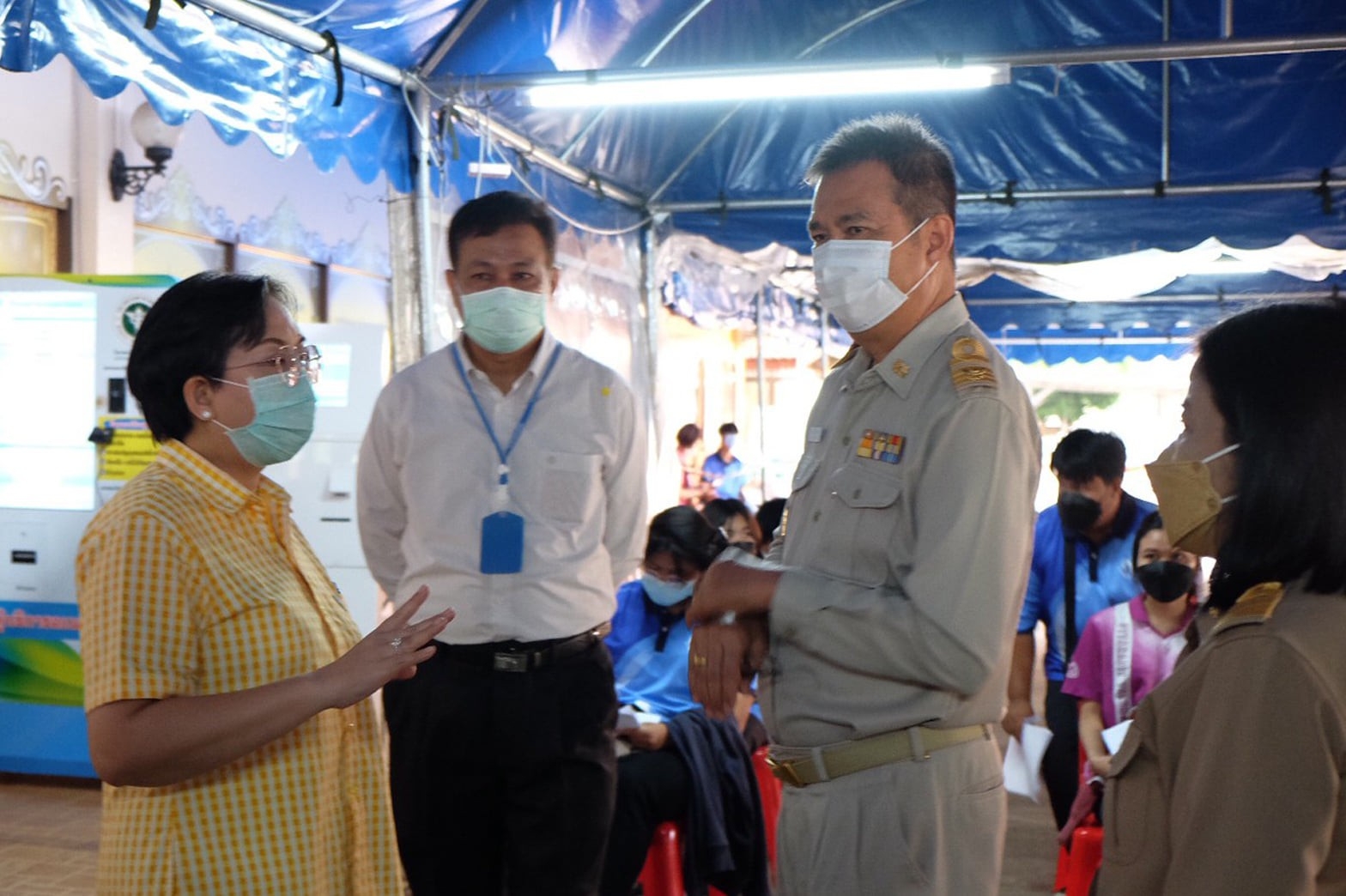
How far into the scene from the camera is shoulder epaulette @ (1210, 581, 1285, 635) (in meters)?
1.28

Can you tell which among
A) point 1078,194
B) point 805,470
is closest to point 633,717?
point 805,470

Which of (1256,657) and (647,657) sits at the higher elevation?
(1256,657)

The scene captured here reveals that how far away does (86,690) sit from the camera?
1.60 meters

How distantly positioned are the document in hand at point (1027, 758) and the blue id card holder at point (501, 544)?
1.70 meters

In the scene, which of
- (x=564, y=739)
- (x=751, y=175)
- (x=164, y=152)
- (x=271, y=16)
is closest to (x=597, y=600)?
(x=564, y=739)

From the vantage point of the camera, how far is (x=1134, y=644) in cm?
361

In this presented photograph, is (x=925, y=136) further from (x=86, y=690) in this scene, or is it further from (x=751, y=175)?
(x=751, y=175)

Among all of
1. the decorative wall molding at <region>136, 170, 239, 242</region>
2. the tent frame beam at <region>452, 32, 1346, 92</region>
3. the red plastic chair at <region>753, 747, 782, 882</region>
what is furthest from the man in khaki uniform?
the decorative wall molding at <region>136, 170, 239, 242</region>

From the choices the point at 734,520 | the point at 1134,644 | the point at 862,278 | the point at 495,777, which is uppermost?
the point at 862,278

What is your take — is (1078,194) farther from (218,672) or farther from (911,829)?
(218,672)

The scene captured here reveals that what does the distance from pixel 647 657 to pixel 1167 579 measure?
1595 millimetres

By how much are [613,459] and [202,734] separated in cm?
149

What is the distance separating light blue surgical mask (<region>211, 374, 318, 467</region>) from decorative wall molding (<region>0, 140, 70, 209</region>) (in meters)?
5.00

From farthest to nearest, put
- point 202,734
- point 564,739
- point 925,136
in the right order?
point 564,739, point 925,136, point 202,734
